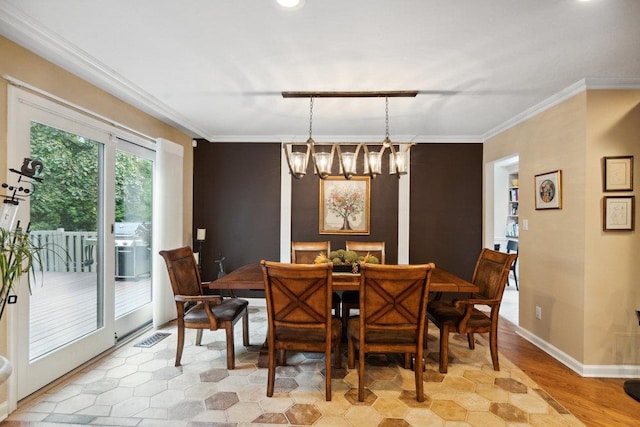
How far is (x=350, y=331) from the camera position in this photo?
2477 mm

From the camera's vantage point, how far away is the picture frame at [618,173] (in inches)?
104

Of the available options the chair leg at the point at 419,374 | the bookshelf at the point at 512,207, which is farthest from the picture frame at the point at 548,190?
the bookshelf at the point at 512,207

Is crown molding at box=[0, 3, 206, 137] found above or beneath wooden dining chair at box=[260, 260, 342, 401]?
above

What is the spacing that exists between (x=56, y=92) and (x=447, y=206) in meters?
4.54

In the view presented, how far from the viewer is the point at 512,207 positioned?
6582 mm

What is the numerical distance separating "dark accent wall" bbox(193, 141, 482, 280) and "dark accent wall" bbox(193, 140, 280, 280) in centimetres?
1

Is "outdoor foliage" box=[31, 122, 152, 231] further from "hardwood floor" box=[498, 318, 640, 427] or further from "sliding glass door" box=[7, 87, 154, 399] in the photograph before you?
"hardwood floor" box=[498, 318, 640, 427]

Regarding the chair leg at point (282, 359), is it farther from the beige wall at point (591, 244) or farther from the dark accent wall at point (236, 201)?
the beige wall at point (591, 244)

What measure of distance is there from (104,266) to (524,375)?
3840mm

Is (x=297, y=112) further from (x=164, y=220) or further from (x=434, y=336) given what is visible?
(x=434, y=336)

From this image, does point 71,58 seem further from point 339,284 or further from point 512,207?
point 512,207

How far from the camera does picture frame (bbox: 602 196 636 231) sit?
2.65m

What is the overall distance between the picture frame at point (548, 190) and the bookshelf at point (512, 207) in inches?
132

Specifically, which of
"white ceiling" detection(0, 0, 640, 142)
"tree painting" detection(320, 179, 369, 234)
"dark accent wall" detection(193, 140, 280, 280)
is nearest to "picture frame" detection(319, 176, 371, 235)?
"tree painting" detection(320, 179, 369, 234)
